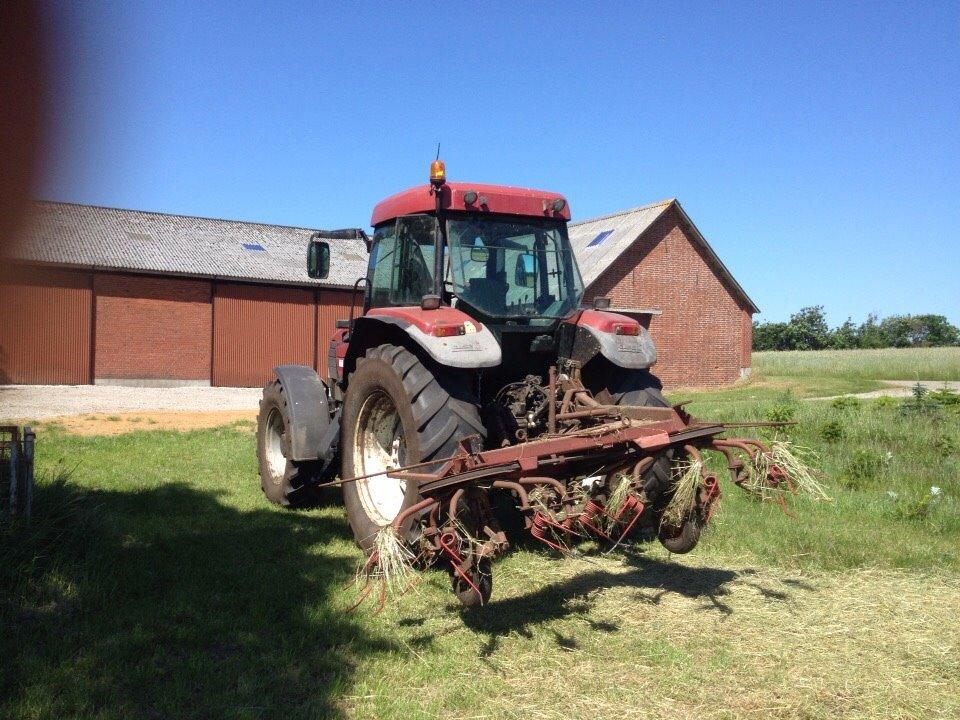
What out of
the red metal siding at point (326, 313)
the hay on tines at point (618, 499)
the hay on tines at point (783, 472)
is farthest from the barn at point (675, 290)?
the hay on tines at point (618, 499)

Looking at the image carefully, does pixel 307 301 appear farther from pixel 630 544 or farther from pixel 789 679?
pixel 789 679

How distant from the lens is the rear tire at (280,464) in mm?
6664

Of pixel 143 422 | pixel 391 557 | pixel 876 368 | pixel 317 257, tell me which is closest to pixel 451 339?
→ pixel 391 557

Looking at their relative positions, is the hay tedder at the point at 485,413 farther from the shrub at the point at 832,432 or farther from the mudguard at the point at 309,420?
the shrub at the point at 832,432

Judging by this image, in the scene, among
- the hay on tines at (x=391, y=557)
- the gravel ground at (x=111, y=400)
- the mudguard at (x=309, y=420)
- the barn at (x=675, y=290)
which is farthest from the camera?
the barn at (x=675, y=290)

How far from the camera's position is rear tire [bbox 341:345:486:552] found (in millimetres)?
4691

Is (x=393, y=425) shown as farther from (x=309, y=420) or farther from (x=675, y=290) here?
(x=675, y=290)

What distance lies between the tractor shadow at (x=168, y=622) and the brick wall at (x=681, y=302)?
19.5 m

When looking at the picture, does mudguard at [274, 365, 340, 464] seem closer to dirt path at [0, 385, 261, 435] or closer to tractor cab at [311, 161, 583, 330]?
tractor cab at [311, 161, 583, 330]

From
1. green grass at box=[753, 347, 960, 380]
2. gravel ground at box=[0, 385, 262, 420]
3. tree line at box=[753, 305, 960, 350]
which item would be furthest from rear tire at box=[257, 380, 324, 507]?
tree line at box=[753, 305, 960, 350]

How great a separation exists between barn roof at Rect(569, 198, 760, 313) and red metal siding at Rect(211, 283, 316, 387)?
8886 millimetres

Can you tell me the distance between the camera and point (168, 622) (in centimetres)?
402

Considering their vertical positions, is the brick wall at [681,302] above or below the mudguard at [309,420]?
above

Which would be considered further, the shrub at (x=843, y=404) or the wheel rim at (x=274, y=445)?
the shrub at (x=843, y=404)
